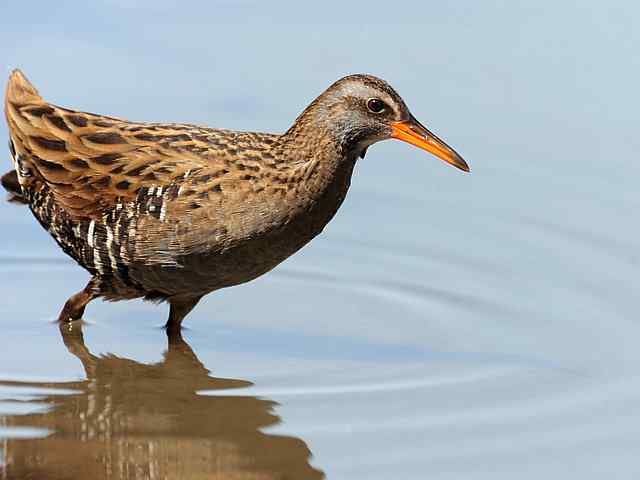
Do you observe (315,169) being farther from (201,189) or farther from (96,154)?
(96,154)

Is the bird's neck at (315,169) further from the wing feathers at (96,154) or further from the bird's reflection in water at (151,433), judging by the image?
the bird's reflection in water at (151,433)

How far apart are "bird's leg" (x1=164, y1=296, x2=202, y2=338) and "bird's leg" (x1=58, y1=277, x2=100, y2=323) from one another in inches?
16.1

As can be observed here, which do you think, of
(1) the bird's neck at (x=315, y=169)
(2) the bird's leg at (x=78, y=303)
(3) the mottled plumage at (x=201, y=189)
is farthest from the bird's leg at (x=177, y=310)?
(1) the bird's neck at (x=315, y=169)

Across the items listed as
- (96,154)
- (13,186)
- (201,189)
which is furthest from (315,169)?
(13,186)

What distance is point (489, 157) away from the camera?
11023 mm

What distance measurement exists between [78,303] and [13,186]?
0.80m

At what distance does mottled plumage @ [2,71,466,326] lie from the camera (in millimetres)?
8656

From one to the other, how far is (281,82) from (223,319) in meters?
2.45

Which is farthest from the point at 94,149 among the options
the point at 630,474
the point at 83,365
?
the point at 630,474

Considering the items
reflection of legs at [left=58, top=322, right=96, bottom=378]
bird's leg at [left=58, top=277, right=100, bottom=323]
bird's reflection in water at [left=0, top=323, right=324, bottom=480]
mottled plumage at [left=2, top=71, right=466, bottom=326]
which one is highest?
mottled plumage at [left=2, top=71, right=466, bottom=326]

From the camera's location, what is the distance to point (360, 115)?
342 inches

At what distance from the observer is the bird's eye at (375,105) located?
28.5ft

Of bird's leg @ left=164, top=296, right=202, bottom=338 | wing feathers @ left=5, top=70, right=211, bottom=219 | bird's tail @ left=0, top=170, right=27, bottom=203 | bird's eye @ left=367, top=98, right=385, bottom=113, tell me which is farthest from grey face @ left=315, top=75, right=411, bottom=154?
bird's tail @ left=0, top=170, right=27, bottom=203

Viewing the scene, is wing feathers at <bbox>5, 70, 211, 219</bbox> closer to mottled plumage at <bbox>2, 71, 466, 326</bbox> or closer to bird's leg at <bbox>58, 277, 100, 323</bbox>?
mottled plumage at <bbox>2, 71, 466, 326</bbox>
